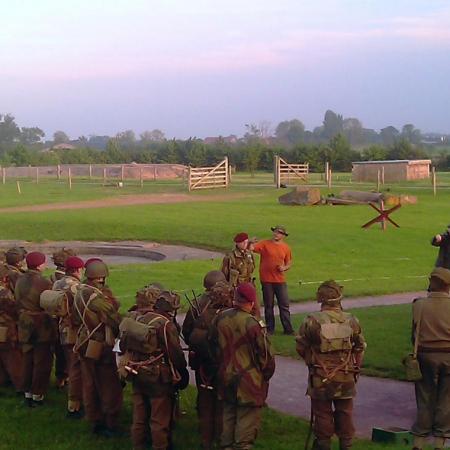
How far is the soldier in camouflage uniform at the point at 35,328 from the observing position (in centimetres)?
1008

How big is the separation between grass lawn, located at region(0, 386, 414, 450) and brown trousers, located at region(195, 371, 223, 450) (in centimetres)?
19

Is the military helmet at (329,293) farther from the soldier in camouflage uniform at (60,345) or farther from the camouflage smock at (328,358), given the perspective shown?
the soldier in camouflage uniform at (60,345)

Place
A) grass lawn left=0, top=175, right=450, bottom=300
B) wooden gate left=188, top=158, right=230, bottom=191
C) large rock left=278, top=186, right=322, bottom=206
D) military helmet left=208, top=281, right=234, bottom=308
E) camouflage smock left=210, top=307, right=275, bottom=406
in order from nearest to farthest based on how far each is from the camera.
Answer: camouflage smock left=210, top=307, right=275, bottom=406
military helmet left=208, top=281, right=234, bottom=308
grass lawn left=0, top=175, right=450, bottom=300
large rock left=278, top=186, right=322, bottom=206
wooden gate left=188, top=158, right=230, bottom=191

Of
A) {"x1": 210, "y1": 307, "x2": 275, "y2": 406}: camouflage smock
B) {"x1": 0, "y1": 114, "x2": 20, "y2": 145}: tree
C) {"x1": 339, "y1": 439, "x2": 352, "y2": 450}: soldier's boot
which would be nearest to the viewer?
A: {"x1": 210, "y1": 307, "x2": 275, "y2": 406}: camouflage smock

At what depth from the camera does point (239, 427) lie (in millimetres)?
7852

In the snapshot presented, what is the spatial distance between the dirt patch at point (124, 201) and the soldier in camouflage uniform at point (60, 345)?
2855cm

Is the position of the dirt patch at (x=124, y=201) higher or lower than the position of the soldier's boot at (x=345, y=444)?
higher

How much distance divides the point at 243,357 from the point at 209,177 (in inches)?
1887

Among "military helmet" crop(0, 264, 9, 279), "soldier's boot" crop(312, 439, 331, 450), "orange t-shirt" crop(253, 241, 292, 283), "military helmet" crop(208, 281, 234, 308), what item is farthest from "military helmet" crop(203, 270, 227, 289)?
"orange t-shirt" crop(253, 241, 292, 283)

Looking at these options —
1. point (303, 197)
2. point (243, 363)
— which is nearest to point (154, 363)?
point (243, 363)

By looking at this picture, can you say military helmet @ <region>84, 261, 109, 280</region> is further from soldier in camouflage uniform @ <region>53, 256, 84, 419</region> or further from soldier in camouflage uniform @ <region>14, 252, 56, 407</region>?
soldier in camouflage uniform @ <region>14, 252, 56, 407</region>

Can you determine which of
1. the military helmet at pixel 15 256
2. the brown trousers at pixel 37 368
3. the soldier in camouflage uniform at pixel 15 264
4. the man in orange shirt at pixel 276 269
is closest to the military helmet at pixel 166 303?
the brown trousers at pixel 37 368

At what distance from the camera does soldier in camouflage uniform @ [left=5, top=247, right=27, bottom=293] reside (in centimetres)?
1058

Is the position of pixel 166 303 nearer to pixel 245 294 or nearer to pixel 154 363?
pixel 154 363
